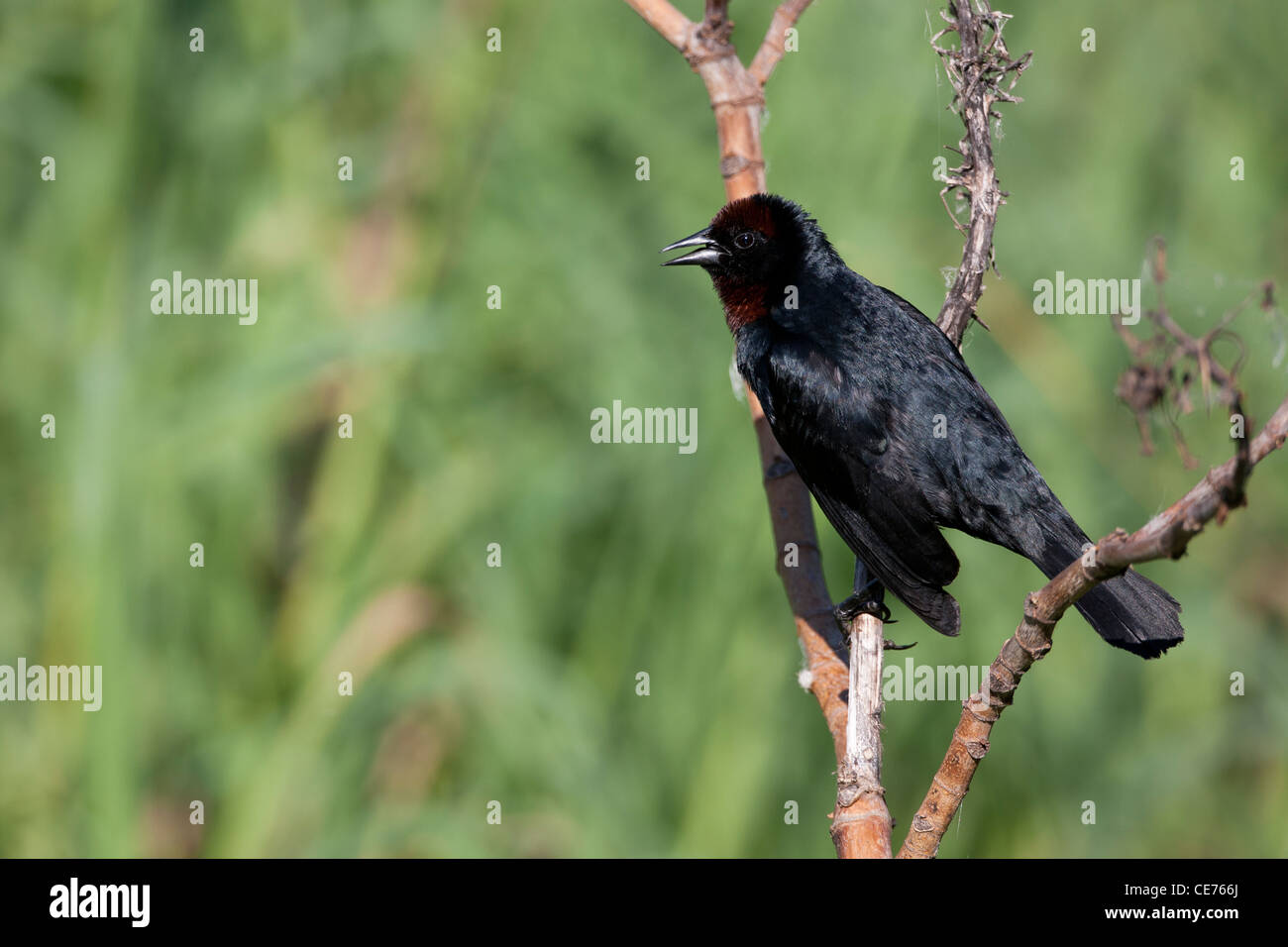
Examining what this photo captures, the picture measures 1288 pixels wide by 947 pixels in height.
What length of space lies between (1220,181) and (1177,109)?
1.15ft

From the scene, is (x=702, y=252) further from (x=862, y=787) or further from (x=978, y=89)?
(x=862, y=787)

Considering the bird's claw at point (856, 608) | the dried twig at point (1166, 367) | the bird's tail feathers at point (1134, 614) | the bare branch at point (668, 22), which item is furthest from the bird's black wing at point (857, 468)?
the dried twig at point (1166, 367)

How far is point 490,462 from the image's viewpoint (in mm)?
3828

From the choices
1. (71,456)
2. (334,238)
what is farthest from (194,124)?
(71,456)

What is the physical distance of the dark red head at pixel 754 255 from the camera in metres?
2.94

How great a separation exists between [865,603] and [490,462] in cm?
180

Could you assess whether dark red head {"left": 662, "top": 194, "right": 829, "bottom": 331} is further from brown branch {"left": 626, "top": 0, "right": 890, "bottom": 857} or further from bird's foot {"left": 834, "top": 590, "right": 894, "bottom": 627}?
bird's foot {"left": 834, "top": 590, "right": 894, "bottom": 627}

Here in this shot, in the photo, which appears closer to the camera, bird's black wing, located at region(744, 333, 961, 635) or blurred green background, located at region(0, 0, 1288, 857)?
bird's black wing, located at region(744, 333, 961, 635)

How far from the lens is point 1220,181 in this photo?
4320mm

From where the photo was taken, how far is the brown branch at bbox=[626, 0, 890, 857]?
2.15 metres

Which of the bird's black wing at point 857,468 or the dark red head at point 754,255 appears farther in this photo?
Answer: the dark red head at point 754,255

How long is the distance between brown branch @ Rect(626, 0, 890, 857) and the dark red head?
Result: 1.27 feet

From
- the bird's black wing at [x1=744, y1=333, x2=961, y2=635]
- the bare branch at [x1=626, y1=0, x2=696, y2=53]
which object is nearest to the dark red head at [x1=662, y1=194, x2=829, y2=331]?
the bird's black wing at [x1=744, y1=333, x2=961, y2=635]

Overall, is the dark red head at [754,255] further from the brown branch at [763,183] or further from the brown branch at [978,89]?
the brown branch at [978,89]
